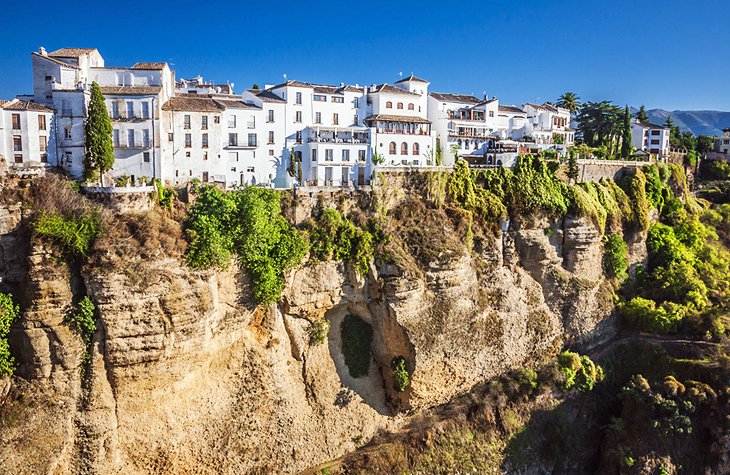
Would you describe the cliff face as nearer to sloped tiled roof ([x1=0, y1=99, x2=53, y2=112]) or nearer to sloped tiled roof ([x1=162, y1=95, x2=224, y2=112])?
sloped tiled roof ([x1=0, y1=99, x2=53, y2=112])

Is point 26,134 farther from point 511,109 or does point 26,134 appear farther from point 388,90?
point 511,109

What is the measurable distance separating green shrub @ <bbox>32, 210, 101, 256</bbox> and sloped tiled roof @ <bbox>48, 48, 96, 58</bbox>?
1049cm

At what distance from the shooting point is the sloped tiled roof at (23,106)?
1008 inches

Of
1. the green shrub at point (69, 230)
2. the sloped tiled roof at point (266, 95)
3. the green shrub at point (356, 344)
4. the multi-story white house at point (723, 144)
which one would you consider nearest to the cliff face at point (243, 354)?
the green shrub at point (356, 344)

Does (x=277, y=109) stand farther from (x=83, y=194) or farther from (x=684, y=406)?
(x=684, y=406)

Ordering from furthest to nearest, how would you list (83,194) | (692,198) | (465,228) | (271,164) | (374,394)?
Answer: (692,198), (271,164), (465,228), (374,394), (83,194)

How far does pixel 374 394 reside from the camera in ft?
95.1

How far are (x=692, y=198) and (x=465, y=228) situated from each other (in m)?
29.0

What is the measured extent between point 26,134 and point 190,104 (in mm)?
8003

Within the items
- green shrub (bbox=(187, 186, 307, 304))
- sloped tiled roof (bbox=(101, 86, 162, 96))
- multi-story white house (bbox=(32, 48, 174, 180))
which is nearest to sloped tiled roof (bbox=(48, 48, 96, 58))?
multi-story white house (bbox=(32, 48, 174, 180))

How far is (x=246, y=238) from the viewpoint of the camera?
24.5 m

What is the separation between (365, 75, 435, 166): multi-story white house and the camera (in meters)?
37.4

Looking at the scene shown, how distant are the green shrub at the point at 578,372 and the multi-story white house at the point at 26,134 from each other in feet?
96.4

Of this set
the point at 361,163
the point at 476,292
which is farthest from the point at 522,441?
the point at 361,163
